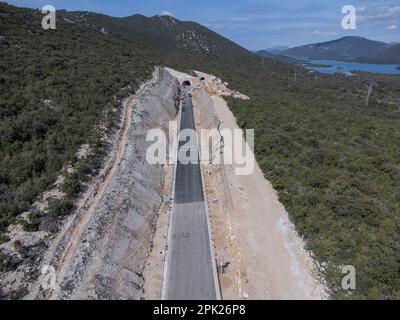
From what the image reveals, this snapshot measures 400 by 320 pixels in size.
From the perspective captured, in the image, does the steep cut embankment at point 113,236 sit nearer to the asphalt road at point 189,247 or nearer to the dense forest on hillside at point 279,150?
the asphalt road at point 189,247

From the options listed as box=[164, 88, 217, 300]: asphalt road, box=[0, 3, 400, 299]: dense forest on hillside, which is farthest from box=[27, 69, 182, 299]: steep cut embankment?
box=[0, 3, 400, 299]: dense forest on hillside

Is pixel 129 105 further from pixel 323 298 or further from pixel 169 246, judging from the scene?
pixel 323 298

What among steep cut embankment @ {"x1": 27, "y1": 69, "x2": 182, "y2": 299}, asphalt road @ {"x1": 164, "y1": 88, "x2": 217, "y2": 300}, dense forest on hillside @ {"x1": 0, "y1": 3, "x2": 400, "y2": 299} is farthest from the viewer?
dense forest on hillside @ {"x1": 0, "y1": 3, "x2": 400, "y2": 299}

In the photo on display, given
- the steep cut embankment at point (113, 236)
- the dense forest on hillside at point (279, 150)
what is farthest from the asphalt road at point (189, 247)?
the dense forest on hillside at point (279, 150)

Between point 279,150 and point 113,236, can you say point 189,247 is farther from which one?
point 279,150

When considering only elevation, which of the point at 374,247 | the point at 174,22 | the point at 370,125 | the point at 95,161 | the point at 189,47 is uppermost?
the point at 174,22

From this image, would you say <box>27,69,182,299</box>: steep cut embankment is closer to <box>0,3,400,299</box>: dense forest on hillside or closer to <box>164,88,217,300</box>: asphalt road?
<box>164,88,217,300</box>: asphalt road

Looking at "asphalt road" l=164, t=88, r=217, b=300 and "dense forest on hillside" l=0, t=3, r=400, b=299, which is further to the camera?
"dense forest on hillside" l=0, t=3, r=400, b=299

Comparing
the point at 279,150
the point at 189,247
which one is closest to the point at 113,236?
the point at 189,247

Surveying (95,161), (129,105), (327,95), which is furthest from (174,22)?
(95,161)
